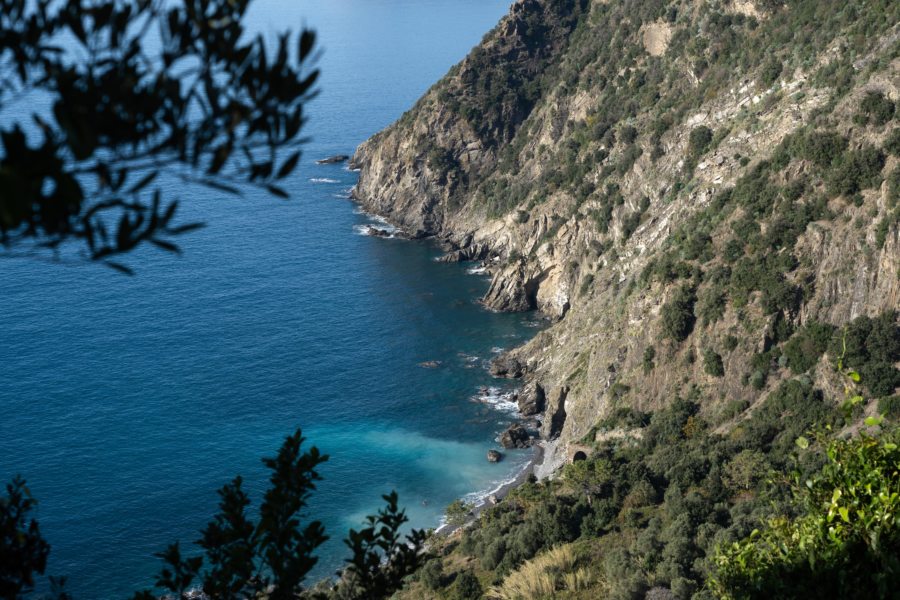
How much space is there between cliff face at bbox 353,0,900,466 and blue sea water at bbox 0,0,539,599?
267 inches

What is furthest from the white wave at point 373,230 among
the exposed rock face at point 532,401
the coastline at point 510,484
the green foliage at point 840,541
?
the green foliage at point 840,541

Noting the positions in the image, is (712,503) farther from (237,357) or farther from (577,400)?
(237,357)

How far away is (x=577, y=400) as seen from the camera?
64.9 m

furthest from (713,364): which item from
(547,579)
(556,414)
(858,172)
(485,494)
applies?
(547,579)

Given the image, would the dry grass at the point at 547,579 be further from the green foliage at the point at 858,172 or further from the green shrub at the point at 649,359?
the green foliage at the point at 858,172

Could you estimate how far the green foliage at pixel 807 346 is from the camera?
51.4 m

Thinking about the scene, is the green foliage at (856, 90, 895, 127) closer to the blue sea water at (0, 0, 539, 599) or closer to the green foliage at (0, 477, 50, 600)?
the blue sea water at (0, 0, 539, 599)

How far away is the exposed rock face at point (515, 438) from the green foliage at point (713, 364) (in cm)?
1488

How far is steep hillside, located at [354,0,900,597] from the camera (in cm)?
5225

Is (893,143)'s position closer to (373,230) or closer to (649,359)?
(649,359)

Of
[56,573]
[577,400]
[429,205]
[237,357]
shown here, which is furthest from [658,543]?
[429,205]


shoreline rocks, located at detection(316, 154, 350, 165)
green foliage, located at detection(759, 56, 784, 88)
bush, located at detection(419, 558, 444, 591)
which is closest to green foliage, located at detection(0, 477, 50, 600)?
bush, located at detection(419, 558, 444, 591)

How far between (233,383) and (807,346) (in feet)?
145

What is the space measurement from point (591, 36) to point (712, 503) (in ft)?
252
